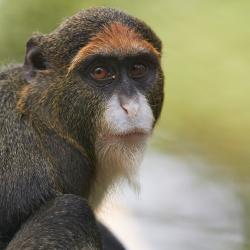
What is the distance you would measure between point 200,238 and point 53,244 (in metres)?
3.78

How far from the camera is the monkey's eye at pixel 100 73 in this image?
12.6 meters

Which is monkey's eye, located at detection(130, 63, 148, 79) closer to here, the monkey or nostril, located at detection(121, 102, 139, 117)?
the monkey

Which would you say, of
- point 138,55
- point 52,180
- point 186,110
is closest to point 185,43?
point 186,110

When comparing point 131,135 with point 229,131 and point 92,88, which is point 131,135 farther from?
point 229,131

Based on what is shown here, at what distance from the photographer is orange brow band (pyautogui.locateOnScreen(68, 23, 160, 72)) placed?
12.6m

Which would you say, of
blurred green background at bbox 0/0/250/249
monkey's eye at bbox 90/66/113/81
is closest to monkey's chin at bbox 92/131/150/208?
monkey's eye at bbox 90/66/113/81

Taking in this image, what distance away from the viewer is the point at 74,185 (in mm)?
12766

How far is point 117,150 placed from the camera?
1264 centimetres

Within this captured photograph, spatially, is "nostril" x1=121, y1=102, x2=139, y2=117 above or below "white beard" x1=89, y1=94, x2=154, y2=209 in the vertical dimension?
above

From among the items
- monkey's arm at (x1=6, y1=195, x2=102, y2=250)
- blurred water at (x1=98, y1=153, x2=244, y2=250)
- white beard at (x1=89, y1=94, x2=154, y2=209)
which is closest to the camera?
monkey's arm at (x1=6, y1=195, x2=102, y2=250)

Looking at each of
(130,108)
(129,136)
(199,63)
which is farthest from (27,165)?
(199,63)

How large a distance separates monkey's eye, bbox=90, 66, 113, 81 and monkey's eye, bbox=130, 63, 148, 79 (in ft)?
0.79

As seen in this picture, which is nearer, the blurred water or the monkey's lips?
the monkey's lips

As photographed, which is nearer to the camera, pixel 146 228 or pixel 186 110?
pixel 186 110
